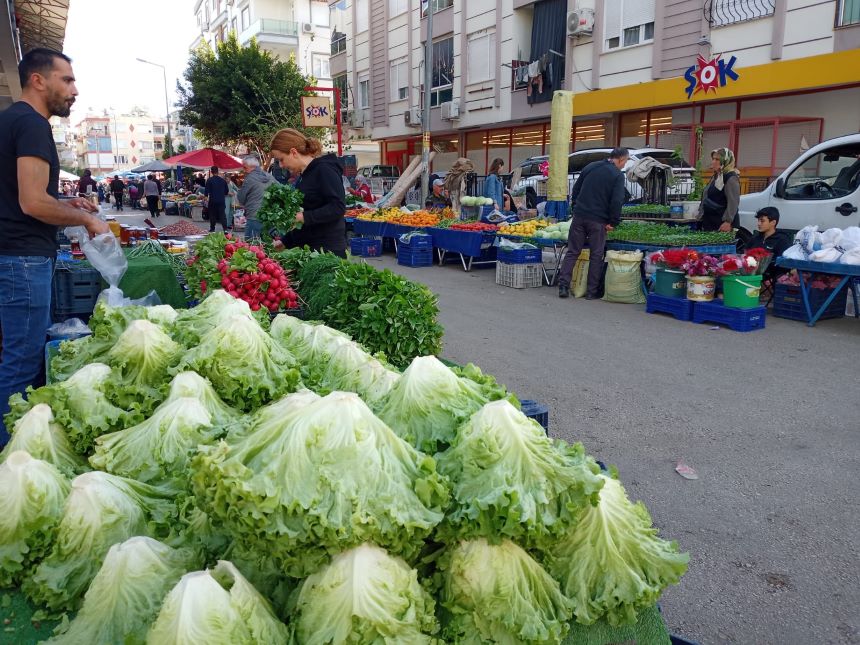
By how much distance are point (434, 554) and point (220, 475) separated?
61 centimetres

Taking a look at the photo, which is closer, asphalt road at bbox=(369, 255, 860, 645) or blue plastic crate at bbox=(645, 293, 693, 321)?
asphalt road at bbox=(369, 255, 860, 645)

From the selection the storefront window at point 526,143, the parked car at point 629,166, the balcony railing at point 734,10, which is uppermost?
the balcony railing at point 734,10

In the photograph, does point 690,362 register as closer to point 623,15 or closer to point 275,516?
point 275,516

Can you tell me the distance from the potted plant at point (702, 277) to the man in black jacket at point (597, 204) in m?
1.65

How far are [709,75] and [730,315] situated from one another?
36.5 ft

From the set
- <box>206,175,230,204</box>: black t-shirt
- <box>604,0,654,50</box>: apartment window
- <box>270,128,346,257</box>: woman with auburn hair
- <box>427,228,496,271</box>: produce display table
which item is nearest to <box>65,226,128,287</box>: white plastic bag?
<box>270,128,346,257</box>: woman with auburn hair

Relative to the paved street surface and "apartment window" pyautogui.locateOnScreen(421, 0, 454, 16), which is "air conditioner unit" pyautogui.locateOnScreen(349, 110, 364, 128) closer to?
"apartment window" pyautogui.locateOnScreen(421, 0, 454, 16)

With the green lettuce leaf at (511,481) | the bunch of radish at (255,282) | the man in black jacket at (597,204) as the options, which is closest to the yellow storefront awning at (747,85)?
the man in black jacket at (597,204)

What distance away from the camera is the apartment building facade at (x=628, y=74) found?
1553 centimetres

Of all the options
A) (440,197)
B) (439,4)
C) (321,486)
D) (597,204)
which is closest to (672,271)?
(597,204)

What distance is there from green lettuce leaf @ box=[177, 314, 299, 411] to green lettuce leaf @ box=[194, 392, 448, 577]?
2.73 feet

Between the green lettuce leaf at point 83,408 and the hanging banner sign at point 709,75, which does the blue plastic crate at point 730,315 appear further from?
the hanging banner sign at point 709,75

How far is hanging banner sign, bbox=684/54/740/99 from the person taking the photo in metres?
16.7

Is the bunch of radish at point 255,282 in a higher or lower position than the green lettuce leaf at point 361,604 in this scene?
higher
